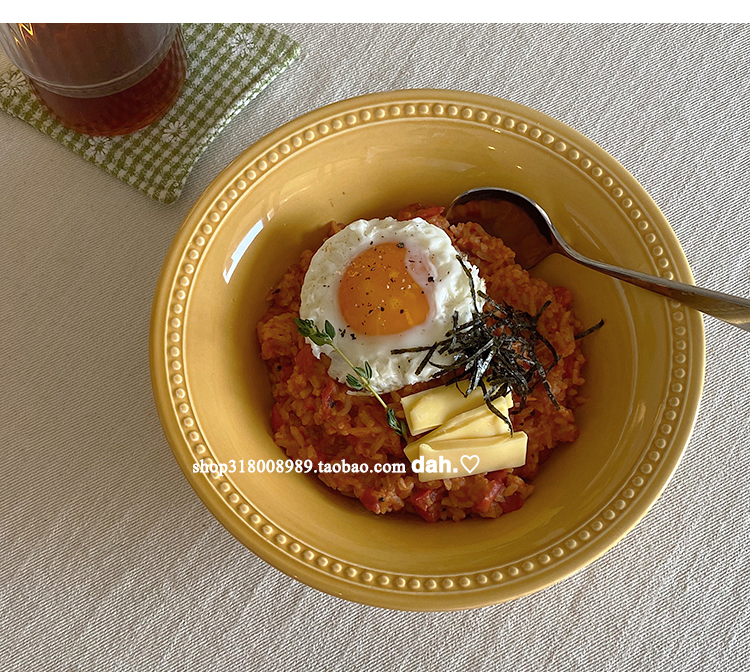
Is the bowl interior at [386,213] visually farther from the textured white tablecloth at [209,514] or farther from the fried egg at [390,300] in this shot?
the textured white tablecloth at [209,514]

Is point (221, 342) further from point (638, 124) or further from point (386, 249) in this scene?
point (638, 124)

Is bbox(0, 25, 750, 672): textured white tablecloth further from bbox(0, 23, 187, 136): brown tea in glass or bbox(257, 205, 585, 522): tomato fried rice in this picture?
bbox(257, 205, 585, 522): tomato fried rice

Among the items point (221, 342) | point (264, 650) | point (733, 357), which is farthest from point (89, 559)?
point (733, 357)

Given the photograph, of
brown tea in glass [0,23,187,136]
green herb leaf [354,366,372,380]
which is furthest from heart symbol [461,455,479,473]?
brown tea in glass [0,23,187,136]

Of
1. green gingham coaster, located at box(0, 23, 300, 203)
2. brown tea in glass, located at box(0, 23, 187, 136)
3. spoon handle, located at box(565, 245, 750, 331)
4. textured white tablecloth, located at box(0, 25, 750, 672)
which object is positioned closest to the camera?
spoon handle, located at box(565, 245, 750, 331)

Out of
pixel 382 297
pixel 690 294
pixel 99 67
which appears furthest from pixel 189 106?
pixel 690 294

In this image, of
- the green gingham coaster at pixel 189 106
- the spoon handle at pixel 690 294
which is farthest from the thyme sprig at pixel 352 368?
the green gingham coaster at pixel 189 106

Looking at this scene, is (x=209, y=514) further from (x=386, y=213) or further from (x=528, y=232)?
(x=528, y=232)
